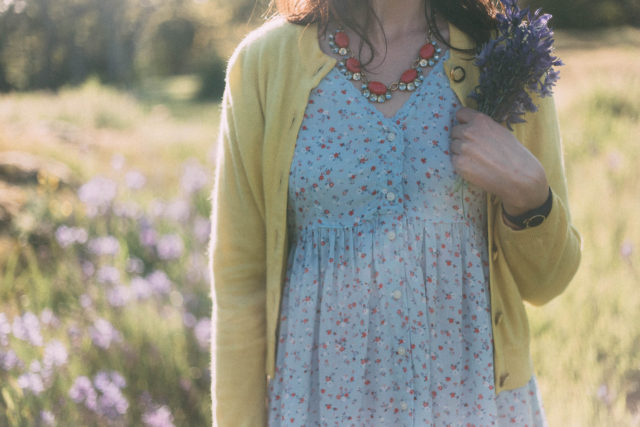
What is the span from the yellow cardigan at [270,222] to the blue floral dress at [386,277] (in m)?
0.04

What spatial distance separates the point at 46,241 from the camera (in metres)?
4.06

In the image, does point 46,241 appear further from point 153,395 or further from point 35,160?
point 153,395

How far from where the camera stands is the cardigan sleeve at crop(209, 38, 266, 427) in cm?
131

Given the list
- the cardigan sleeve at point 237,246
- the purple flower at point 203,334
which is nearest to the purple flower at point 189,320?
the purple flower at point 203,334

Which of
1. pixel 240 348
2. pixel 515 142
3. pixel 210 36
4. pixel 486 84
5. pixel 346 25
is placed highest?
pixel 210 36

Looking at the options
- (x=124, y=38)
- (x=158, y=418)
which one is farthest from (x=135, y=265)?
(x=124, y=38)

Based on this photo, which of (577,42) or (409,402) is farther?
(577,42)

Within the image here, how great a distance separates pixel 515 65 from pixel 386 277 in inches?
19.4

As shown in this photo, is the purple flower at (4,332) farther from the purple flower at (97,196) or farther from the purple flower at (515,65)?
the purple flower at (515,65)

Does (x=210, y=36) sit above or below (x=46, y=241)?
above

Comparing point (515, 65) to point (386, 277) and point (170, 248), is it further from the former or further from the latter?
point (170, 248)

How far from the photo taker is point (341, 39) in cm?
139

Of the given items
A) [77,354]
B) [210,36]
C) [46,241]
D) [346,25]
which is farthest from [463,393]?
[210,36]

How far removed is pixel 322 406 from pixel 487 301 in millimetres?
427
